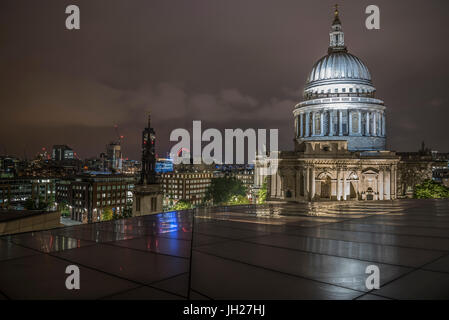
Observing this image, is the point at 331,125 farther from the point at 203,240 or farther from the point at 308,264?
the point at 308,264

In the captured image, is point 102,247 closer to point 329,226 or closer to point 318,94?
point 329,226

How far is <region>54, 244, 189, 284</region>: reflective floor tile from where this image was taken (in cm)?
539

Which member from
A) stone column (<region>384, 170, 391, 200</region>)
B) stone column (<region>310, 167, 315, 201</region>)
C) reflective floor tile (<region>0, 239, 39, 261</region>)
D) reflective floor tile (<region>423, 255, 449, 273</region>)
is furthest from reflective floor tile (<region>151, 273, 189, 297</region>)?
stone column (<region>384, 170, 391, 200</region>)

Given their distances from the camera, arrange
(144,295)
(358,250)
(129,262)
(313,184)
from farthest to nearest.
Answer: (313,184) → (358,250) → (129,262) → (144,295)

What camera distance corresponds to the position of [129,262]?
612 centimetres

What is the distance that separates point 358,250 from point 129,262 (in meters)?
4.48

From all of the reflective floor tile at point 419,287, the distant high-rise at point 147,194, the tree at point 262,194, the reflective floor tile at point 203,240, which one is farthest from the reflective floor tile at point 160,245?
the tree at point 262,194

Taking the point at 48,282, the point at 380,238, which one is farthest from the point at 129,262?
the point at 380,238

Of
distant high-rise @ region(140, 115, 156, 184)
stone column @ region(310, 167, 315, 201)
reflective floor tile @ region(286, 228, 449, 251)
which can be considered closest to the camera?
reflective floor tile @ region(286, 228, 449, 251)

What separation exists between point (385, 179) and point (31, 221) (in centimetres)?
5901

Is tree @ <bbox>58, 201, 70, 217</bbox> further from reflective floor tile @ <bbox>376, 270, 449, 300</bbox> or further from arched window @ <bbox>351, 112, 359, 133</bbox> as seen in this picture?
reflective floor tile @ <bbox>376, 270, 449, 300</bbox>

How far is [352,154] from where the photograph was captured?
206 ft

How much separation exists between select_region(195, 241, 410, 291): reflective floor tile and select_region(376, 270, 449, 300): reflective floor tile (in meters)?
0.20

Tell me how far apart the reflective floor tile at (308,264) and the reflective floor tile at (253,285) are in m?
0.27
